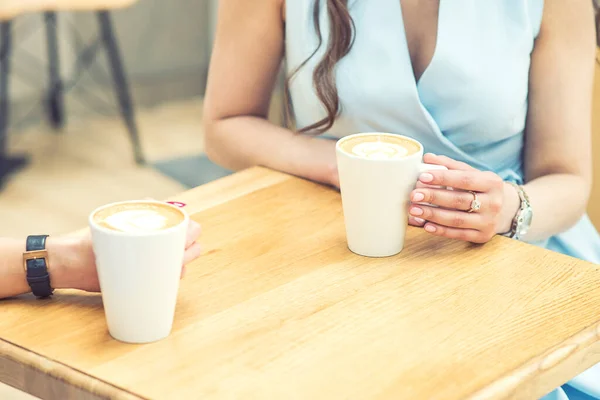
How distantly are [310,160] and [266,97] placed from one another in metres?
Answer: 0.26

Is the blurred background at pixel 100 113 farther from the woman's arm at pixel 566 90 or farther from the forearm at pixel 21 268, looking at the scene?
the forearm at pixel 21 268

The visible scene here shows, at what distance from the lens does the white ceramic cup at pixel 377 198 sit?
2.90ft

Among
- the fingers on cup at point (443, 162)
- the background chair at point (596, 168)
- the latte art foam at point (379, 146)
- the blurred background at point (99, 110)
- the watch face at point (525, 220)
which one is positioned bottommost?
the blurred background at point (99, 110)

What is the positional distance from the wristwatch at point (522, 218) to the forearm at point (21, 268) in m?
0.55

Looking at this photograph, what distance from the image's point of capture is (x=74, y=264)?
816 mm

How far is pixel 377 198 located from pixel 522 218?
10.6 inches

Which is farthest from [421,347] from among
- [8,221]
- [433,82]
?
[8,221]

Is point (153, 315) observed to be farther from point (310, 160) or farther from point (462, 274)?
point (310, 160)

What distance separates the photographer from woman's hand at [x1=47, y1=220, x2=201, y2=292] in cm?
82

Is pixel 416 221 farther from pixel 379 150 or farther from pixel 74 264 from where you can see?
pixel 74 264

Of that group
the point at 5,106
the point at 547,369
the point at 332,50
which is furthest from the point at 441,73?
the point at 5,106

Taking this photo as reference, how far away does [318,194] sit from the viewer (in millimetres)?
1102

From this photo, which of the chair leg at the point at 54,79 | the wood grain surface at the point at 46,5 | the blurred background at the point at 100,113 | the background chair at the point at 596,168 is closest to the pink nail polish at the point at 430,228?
the background chair at the point at 596,168

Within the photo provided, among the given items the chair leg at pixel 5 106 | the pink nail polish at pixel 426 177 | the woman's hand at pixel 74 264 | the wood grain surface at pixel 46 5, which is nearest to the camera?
the woman's hand at pixel 74 264
